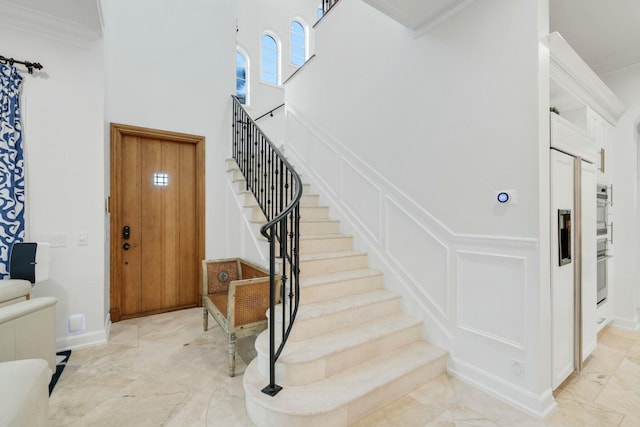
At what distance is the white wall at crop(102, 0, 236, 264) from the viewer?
11.2ft

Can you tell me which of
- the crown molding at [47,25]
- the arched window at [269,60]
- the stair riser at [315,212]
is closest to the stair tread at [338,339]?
the stair riser at [315,212]

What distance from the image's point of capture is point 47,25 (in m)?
2.65

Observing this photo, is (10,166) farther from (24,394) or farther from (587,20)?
(587,20)

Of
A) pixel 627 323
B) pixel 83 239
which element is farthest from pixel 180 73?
pixel 627 323

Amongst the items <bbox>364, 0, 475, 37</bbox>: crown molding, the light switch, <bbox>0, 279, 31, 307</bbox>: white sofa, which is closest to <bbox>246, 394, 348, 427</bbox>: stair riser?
<bbox>0, 279, 31, 307</bbox>: white sofa

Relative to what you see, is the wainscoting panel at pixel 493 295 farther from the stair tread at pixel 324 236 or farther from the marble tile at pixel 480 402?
the stair tread at pixel 324 236

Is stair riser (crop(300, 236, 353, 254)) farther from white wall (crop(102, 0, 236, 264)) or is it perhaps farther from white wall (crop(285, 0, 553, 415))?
white wall (crop(102, 0, 236, 264))

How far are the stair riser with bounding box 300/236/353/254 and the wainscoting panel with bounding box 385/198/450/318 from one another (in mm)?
533

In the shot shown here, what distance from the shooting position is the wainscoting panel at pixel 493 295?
6.57ft

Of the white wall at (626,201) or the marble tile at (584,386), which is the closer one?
the marble tile at (584,386)

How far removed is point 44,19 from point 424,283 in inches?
166

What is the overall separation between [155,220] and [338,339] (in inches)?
112

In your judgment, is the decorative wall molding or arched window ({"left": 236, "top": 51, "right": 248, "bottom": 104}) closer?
the decorative wall molding

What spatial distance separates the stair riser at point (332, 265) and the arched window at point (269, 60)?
5664 millimetres
